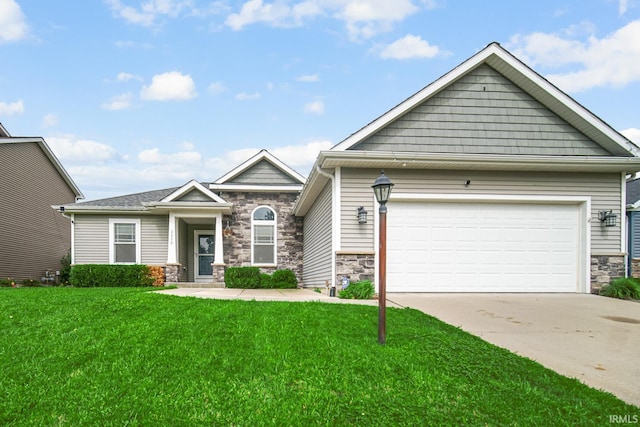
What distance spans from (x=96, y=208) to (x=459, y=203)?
40.0 feet

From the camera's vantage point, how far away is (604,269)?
27.9 feet

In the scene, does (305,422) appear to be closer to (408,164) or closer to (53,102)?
(408,164)

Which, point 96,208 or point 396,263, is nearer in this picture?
point 396,263

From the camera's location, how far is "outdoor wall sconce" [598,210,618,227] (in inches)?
332

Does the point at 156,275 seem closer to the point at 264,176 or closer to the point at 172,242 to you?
the point at 172,242

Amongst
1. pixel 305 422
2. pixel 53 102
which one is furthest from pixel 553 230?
pixel 53 102

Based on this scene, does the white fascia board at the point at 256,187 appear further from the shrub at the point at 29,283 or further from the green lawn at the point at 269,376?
the green lawn at the point at 269,376

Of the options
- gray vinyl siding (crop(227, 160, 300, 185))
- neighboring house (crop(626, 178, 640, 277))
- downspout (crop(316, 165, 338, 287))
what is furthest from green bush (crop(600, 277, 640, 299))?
gray vinyl siding (crop(227, 160, 300, 185))

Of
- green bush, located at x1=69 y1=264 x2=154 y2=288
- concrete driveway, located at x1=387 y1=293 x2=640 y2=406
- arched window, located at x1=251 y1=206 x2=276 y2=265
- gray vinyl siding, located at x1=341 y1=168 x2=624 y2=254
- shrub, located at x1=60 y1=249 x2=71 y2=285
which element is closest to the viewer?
concrete driveway, located at x1=387 y1=293 x2=640 y2=406

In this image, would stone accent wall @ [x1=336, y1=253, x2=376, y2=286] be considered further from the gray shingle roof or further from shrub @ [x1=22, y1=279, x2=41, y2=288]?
shrub @ [x1=22, y1=279, x2=41, y2=288]

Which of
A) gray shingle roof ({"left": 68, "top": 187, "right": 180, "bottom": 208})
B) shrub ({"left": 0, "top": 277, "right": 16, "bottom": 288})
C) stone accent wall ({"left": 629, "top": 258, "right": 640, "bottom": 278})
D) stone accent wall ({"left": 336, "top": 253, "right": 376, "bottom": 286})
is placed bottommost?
shrub ({"left": 0, "top": 277, "right": 16, "bottom": 288})

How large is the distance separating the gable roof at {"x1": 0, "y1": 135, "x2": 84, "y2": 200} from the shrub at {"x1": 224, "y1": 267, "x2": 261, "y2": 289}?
9944 millimetres

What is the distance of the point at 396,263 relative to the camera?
26.8 feet

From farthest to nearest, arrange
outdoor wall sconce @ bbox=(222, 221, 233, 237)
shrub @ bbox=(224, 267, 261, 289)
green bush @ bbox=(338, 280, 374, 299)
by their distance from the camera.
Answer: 1. outdoor wall sconce @ bbox=(222, 221, 233, 237)
2. shrub @ bbox=(224, 267, 261, 289)
3. green bush @ bbox=(338, 280, 374, 299)
